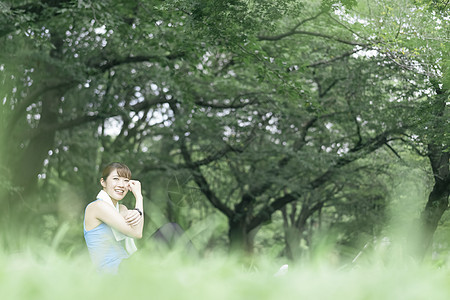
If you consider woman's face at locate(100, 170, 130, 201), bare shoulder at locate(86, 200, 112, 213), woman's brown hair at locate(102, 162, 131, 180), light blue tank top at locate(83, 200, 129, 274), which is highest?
woman's brown hair at locate(102, 162, 131, 180)

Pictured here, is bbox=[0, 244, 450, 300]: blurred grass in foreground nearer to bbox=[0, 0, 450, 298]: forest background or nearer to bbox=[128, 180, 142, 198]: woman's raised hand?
bbox=[128, 180, 142, 198]: woman's raised hand

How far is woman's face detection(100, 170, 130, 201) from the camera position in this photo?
4094 millimetres

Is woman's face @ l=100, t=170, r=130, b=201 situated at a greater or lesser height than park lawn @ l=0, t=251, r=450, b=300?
greater

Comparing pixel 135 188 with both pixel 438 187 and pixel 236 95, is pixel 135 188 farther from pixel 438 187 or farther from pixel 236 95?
pixel 236 95

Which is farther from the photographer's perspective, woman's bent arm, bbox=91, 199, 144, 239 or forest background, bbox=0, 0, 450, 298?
forest background, bbox=0, 0, 450, 298

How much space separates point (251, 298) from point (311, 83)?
1570cm

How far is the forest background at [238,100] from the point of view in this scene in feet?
29.1

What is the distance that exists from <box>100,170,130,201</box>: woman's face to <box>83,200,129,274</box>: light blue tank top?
21.7 inches

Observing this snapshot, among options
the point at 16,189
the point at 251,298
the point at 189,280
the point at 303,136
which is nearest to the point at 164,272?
the point at 189,280

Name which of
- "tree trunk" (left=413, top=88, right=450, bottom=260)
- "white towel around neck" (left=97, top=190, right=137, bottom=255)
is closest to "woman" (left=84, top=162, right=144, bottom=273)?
Result: "white towel around neck" (left=97, top=190, right=137, bottom=255)

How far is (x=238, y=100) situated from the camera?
625 inches

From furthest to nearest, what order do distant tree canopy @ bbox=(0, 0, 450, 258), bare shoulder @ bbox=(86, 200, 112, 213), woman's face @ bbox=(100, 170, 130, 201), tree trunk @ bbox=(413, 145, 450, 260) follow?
tree trunk @ bbox=(413, 145, 450, 260), distant tree canopy @ bbox=(0, 0, 450, 258), woman's face @ bbox=(100, 170, 130, 201), bare shoulder @ bbox=(86, 200, 112, 213)

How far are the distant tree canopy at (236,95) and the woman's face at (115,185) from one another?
154 inches

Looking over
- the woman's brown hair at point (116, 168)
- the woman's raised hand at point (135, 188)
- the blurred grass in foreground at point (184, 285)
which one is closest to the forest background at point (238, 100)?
the woman's brown hair at point (116, 168)
